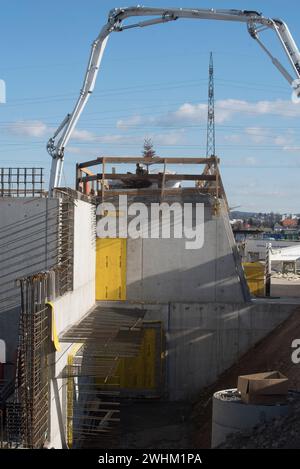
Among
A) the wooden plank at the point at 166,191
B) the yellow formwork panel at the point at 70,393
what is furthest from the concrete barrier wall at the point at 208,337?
the yellow formwork panel at the point at 70,393

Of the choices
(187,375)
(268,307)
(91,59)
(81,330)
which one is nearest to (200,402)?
(187,375)

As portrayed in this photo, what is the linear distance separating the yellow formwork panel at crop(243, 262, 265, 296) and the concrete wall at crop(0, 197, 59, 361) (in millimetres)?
9079

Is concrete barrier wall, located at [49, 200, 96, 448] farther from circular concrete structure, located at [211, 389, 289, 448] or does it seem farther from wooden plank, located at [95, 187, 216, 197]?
circular concrete structure, located at [211, 389, 289, 448]

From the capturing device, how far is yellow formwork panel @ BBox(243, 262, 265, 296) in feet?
77.9

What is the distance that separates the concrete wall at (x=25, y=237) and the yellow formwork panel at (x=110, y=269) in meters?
4.56

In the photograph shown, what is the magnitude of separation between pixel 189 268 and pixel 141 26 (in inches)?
277

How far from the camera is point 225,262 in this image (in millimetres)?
21188

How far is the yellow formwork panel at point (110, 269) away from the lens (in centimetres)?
2131

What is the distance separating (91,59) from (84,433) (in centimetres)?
1049

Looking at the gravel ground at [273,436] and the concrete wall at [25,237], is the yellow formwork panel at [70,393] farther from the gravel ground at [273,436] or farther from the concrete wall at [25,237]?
the gravel ground at [273,436]

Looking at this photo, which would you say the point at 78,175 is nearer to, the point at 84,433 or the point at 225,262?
the point at 225,262

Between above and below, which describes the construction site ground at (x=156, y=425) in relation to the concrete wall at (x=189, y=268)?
below

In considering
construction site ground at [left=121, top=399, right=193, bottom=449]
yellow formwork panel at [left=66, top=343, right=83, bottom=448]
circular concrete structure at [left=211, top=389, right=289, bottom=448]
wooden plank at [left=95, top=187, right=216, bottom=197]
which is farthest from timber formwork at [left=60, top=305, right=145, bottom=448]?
wooden plank at [left=95, top=187, right=216, bottom=197]

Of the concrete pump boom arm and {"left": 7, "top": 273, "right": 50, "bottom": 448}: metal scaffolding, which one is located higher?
the concrete pump boom arm
